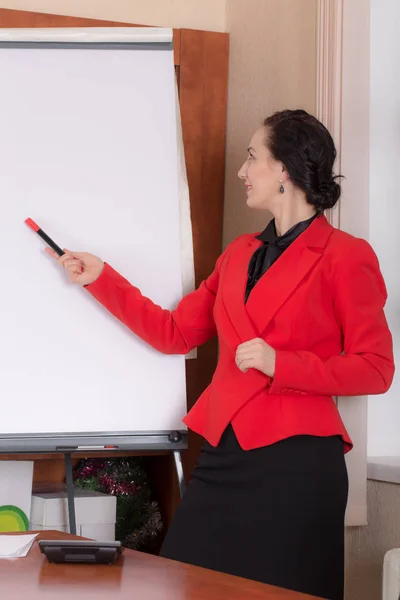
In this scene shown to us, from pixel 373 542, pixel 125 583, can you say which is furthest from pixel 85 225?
pixel 125 583

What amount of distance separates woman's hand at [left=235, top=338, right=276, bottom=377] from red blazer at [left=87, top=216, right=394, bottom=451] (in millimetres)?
18

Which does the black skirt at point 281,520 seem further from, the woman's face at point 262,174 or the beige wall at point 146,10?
the beige wall at point 146,10

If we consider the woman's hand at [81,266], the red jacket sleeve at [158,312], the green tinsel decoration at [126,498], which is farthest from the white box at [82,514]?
the woman's hand at [81,266]

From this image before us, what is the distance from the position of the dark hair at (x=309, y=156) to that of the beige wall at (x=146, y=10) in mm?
1221

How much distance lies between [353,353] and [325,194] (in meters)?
0.37

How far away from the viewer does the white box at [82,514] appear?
2.32 metres

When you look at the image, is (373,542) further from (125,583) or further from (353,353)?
(125,583)

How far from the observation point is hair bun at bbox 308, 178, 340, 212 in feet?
5.72

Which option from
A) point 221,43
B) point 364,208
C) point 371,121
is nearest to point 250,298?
point 364,208

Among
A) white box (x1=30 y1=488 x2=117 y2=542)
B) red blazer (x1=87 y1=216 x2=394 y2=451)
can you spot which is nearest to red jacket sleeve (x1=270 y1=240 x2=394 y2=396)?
red blazer (x1=87 y1=216 x2=394 y2=451)

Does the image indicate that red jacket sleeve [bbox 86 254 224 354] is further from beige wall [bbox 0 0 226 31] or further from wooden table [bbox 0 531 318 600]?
beige wall [bbox 0 0 226 31]

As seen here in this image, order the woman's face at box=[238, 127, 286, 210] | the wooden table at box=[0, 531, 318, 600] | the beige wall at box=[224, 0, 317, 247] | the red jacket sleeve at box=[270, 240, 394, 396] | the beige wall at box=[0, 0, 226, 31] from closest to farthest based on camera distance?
the wooden table at box=[0, 531, 318, 600], the red jacket sleeve at box=[270, 240, 394, 396], the woman's face at box=[238, 127, 286, 210], the beige wall at box=[224, 0, 317, 247], the beige wall at box=[0, 0, 226, 31]

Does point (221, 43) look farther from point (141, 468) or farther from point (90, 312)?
point (141, 468)

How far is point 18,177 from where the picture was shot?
206 centimetres
